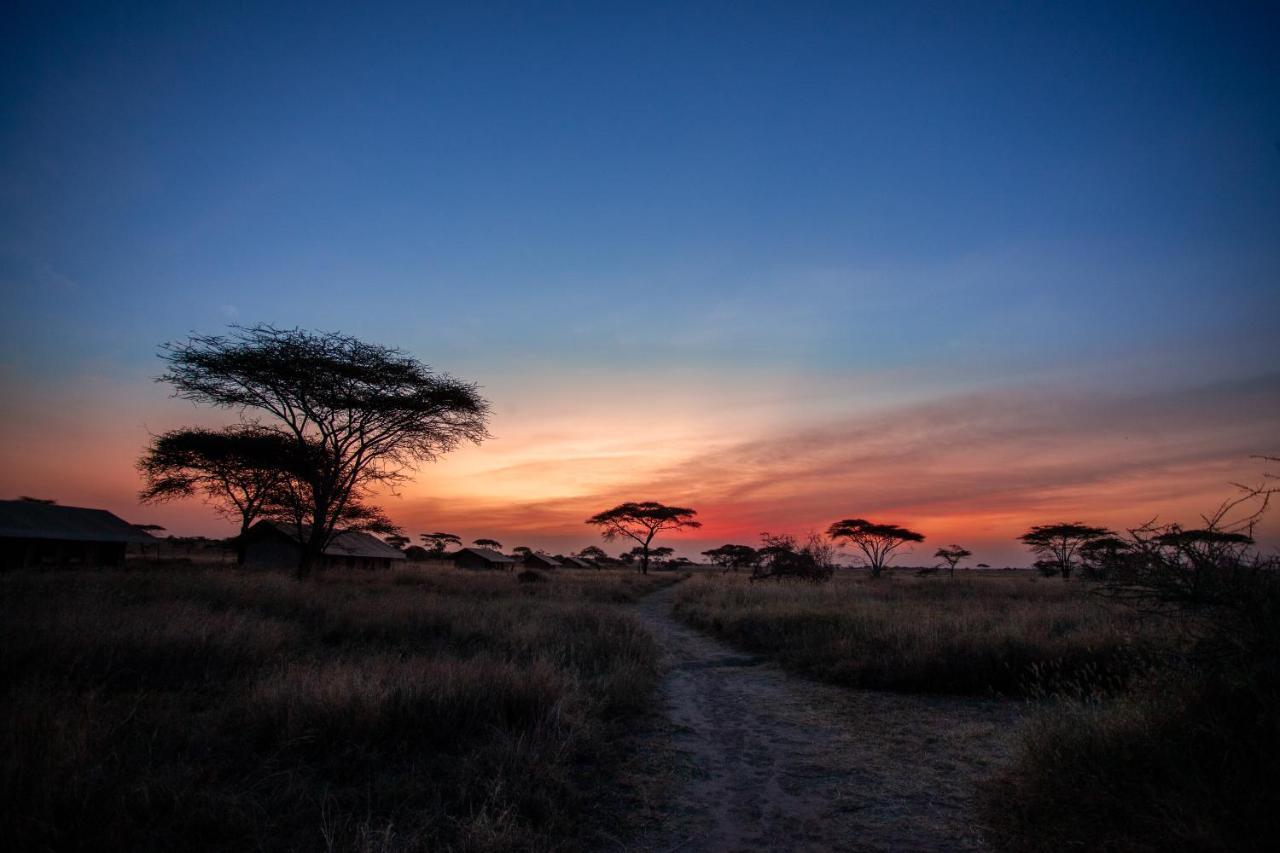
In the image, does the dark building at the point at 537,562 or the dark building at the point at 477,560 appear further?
the dark building at the point at 537,562

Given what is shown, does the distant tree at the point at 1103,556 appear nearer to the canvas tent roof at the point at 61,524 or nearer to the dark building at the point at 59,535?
the dark building at the point at 59,535

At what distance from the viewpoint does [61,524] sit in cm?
2700

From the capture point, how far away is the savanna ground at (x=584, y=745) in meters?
3.43

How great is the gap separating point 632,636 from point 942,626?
606 cm

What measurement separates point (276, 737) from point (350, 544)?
3912cm

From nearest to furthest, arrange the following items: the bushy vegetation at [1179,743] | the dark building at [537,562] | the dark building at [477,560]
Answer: the bushy vegetation at [1179,743] → the dark building at [477,560] → the dark building at [537,562]

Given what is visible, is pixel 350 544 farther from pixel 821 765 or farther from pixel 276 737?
pixel 821 765

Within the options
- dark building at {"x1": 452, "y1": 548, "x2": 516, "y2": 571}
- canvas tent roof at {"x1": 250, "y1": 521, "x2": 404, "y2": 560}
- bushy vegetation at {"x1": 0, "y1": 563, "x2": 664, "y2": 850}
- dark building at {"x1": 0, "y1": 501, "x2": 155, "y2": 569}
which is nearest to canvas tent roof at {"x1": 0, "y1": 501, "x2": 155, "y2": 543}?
dark building at {"x1": 0, "y1": 501, "x2": 155, "y2": 569}

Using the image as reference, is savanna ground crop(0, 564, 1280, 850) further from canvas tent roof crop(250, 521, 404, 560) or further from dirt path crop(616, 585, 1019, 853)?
canvas tent roof crop(250, 521, 404, 560)

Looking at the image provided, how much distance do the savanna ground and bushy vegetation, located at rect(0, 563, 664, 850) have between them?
2 centimetres


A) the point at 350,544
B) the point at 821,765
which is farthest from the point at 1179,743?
the point at 350,544

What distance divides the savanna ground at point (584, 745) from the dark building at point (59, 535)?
21606 millimetres

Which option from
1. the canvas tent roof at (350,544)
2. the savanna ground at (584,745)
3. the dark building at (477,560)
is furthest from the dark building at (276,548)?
the dark building at (477,560)

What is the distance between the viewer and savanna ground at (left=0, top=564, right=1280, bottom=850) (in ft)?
11.3
